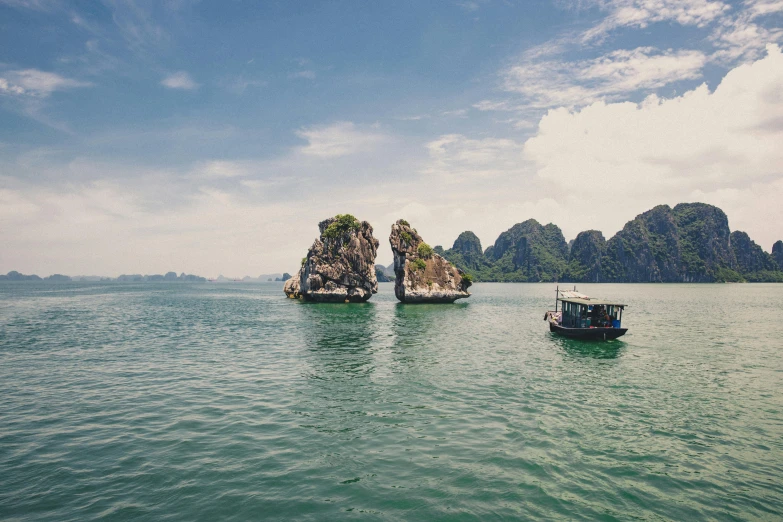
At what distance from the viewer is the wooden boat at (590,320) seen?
37875 mm

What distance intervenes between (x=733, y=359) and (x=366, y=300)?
219 feet

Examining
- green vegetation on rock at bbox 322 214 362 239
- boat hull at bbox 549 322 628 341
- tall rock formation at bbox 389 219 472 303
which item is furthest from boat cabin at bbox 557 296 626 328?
green vegetation on rock at bbox 322 214 362 239

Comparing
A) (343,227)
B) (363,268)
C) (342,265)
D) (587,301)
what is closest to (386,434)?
(587,301)

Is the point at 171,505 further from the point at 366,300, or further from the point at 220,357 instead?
the point at 366,300

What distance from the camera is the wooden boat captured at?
37.9 meters

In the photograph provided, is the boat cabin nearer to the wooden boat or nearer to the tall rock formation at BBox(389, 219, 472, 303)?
the wooden boat

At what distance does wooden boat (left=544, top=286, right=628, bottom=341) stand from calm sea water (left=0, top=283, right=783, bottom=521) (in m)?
6.24

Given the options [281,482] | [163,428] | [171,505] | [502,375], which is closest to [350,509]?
[281,482]

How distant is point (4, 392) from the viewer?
19766 millimetres

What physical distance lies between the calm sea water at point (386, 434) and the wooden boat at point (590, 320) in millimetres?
6244

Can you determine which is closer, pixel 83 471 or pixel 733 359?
pixel 83 471

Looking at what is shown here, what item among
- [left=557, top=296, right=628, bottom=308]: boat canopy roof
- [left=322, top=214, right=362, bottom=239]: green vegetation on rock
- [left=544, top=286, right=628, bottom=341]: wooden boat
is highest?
[left=322, top=214, right=362, bottom=239]: green vegetation on rock

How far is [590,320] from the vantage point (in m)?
39.5

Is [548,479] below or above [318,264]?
below
